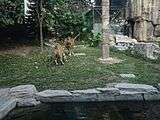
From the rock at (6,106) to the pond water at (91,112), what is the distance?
0.39ft

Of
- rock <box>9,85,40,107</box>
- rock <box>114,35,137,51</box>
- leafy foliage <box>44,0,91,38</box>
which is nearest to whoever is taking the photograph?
rock <box>9,85,40,107</box>

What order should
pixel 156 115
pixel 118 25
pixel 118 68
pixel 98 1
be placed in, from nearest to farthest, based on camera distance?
pixel 156 115
pixel 118 68
pixel 118 25
pixel 98 1

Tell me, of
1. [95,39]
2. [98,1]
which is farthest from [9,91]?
[98,1]

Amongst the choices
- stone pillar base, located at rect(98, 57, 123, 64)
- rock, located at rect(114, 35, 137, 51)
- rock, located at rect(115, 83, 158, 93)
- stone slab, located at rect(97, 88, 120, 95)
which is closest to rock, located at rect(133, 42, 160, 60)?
rock, located at rect(114, 35, 137, 51)

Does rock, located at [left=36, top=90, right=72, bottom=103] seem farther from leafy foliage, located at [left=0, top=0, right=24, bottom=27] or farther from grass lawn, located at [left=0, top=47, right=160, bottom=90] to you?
leafy foliage, located at [left=0, top=0, right=24, bottom=27]

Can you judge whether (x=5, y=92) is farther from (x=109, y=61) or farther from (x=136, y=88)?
(x=109, y=61)

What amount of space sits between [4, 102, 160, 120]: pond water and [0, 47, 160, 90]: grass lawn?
38.1 inches

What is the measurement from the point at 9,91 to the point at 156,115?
3.82 m

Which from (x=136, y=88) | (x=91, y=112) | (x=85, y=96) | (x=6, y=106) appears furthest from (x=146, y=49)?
(x=6, y=106)

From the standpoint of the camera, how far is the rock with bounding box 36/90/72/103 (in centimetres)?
967

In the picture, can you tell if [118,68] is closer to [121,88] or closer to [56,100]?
[121,88]

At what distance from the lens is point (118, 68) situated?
1246 cm

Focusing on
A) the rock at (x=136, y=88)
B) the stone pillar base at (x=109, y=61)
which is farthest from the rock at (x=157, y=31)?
the rock at (x=136, y=88)

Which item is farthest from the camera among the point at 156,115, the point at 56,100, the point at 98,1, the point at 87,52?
the point at 98,1
